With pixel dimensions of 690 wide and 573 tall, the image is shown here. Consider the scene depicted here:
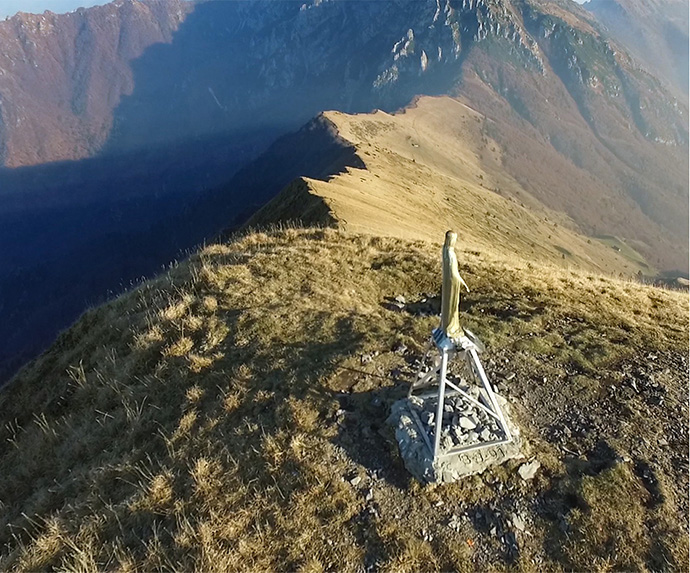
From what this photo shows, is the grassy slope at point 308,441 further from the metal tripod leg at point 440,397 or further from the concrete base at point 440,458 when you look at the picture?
the metal tripod leg at point 440,397

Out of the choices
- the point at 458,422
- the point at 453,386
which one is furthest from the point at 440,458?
the point at 453,386

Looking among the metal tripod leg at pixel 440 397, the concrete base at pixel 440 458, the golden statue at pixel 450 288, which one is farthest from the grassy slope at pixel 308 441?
the golden statue at pixel 450 288

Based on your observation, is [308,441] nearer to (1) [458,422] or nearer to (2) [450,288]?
(1) [458,422]

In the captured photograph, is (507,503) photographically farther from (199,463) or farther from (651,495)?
(199,463)

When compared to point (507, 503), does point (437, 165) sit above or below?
below

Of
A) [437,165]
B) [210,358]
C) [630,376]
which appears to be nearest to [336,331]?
[210,358]

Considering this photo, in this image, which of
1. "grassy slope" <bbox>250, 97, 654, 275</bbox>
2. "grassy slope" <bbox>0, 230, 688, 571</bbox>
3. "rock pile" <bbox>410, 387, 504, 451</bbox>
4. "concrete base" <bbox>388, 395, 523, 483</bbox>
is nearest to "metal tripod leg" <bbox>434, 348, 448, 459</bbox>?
"rock pile" <bbox>410, 387, 504, 451</bbox>

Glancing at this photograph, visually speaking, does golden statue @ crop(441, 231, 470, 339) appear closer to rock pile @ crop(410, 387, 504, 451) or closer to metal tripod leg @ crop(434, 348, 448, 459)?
metal tripod leg @ crop(434, 348, 448, 459)
